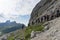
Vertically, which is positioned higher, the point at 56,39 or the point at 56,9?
the point at 56,9

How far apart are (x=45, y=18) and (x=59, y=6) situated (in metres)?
10.8

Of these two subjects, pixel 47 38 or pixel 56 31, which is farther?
pixel 56 31

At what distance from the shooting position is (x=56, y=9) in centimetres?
9512

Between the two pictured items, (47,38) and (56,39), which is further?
(47,38)

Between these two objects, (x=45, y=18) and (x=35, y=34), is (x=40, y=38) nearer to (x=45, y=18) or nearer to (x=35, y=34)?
(x=35, y=34)

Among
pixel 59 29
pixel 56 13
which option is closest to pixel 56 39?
pixel 59 29

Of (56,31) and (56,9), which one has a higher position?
(56,9)

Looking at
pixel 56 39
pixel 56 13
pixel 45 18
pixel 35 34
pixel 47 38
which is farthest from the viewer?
pixel 45 18

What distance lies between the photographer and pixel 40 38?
45.3m

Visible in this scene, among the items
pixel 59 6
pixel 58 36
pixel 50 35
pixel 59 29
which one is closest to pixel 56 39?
pixel 58 36

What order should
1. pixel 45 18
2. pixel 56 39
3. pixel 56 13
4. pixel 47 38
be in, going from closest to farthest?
pixel 56 39 < pixel 47 38 < pixel 56 13 < pixel 45 18

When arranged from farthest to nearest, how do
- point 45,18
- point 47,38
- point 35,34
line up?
point 45,18, point 35,34, point 47,38

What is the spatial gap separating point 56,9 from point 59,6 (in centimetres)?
321

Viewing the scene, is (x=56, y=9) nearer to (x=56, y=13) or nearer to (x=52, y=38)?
(x=56, y=13)
